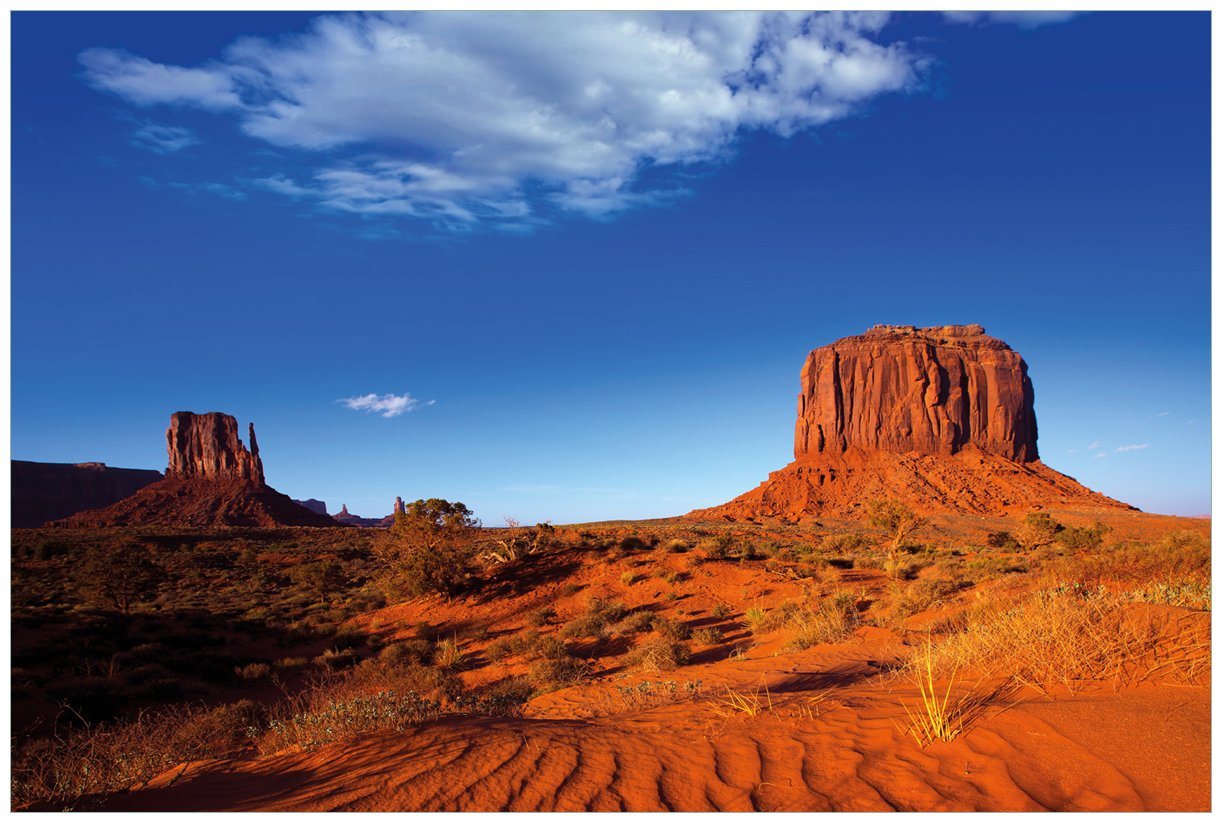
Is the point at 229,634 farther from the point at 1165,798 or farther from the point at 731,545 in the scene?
the point at 1165,798

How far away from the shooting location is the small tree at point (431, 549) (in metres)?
20.7

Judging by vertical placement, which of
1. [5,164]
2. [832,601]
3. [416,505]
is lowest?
[832,601]

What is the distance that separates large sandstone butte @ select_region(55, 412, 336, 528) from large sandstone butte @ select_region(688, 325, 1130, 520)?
5535 cm

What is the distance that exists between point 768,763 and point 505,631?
14.6m

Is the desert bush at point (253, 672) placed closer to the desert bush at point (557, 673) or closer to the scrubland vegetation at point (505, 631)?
the scrubland vegetation at point (505, 631)

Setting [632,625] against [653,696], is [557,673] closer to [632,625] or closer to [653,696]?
[632,625]

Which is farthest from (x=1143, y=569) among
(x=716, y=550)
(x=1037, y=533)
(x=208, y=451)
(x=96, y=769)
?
(x=208, y=451)

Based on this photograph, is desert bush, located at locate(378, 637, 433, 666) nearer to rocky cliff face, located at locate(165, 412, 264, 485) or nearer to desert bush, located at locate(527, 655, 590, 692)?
desert bush, located at locate(527, 655, 590, 692)

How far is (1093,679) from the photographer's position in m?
5.14

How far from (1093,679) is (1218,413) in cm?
273

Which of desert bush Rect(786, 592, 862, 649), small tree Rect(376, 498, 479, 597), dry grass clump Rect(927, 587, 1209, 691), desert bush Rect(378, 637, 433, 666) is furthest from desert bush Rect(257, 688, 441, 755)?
small tree Rect(376, 498, 479, 597)

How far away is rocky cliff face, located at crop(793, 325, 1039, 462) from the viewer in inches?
3255

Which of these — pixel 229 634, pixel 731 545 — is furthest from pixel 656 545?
pixel 229 634

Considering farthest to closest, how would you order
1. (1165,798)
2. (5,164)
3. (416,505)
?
1. (416,505)
2. (5,164)
3. (1165,798)
